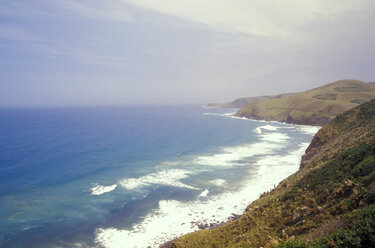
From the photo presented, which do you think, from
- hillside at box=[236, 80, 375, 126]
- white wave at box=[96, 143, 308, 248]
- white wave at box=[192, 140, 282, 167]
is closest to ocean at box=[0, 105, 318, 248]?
white wave at box=[96, 143, 308, 248]

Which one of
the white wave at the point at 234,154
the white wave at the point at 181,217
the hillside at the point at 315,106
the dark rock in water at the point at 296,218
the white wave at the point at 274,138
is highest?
the hillside at the point at 315,106

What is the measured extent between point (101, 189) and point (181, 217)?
1560 centimetres

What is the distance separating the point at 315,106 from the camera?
125250mm

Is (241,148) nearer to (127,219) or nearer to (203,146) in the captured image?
(203,146)

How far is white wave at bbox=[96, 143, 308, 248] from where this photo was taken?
890 inches

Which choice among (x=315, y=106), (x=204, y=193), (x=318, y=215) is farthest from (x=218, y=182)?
(x=315, y=106)

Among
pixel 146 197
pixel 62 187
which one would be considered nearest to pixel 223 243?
pixel 146 197

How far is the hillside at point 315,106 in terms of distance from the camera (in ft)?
374

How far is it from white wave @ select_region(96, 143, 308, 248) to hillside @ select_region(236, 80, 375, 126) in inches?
3728

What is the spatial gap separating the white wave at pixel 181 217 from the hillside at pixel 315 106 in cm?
9468

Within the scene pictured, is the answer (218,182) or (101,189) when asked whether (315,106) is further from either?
(101,189)

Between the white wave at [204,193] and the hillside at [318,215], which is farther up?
the hillside at [318,215]

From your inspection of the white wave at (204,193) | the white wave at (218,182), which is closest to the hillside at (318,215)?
the white wave at (204,193)

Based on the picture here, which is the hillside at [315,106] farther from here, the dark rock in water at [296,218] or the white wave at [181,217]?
the dark rock in water at [296,218]
